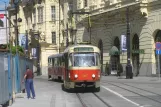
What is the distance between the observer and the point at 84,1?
65250mm

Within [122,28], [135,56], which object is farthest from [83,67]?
[122,28]

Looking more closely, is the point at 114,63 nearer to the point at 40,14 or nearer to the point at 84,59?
the point at 40,14

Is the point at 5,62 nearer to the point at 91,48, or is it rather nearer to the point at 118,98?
the point at 118,98

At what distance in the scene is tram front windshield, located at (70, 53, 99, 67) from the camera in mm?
28219

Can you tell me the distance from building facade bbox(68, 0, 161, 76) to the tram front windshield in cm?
1738

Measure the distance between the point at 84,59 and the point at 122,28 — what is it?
86.1 ft

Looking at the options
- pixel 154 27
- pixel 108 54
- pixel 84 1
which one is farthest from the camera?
pixel 84 1

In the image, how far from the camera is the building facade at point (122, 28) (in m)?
47.2

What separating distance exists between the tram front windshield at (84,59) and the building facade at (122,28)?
17.4 meters

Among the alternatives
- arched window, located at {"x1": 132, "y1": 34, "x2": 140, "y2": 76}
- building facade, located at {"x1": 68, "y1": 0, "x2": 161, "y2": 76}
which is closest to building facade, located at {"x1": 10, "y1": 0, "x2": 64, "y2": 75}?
building facade, located at {"x1": 68, "y1": 0, "x2": 161, "y2": 76}

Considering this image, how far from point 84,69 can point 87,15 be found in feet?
112

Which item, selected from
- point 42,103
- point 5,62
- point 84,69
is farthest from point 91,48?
point 5,62

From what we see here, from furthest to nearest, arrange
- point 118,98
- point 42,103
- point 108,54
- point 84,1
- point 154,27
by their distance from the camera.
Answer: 1. point 84,1
2. point 108,54
3. point 154,27
4. point 118,98
5. point 42,103

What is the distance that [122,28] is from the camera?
53.9 m
